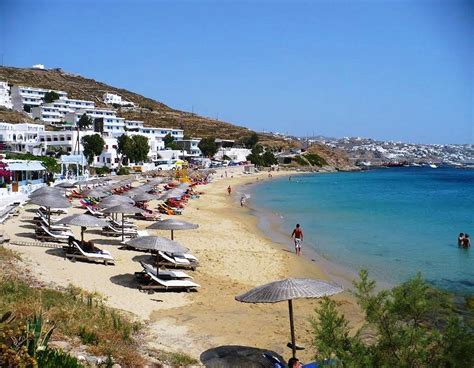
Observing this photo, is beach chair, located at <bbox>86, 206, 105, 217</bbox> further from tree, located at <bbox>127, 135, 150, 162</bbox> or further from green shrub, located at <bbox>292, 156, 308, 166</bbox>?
green shrub, located at <bbox>292, 156, 308, 166</bbox>

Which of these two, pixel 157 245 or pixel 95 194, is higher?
pixel 157 245

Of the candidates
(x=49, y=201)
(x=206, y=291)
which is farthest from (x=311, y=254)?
(x=49, y=201)

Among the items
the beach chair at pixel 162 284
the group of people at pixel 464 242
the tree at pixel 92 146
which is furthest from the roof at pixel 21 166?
the group of people at pixel 464 242

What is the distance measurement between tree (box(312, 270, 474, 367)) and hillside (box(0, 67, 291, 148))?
4708 inches

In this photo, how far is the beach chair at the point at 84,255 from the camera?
1505 cm

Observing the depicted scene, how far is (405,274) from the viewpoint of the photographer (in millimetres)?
17422

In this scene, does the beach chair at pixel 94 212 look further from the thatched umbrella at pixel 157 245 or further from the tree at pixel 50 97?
the tree at pixel 50 97

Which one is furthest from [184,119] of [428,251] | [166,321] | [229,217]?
[166,321]

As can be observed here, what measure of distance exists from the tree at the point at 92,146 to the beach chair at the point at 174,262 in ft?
173

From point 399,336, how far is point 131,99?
166 meters

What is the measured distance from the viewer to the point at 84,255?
591 inches

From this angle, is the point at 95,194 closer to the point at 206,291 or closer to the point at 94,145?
the point at 206,291

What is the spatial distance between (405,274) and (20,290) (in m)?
13.2

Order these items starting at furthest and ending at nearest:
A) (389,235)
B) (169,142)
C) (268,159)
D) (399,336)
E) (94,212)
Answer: (268,159) < (169,142) < (389,235) < (94,212) < (399,336)
